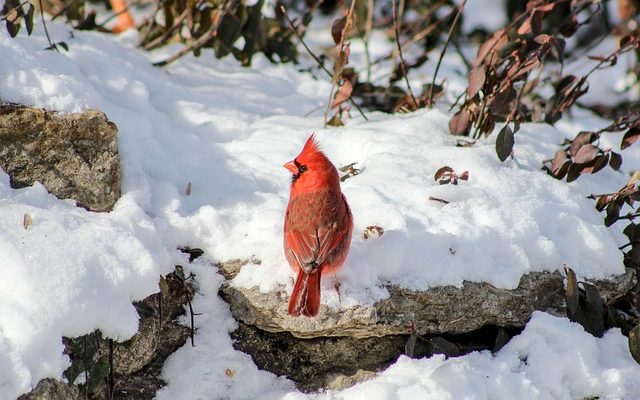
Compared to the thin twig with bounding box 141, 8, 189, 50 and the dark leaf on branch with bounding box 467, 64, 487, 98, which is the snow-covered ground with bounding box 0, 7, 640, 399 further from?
the thin twig with bounding box 141, 8, 189, 50

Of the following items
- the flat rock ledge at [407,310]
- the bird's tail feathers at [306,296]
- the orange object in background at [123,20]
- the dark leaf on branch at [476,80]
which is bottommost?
the orange object in background at [123,20]

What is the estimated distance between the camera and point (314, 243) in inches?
126

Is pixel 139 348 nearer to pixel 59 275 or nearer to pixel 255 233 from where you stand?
pixel 59 275

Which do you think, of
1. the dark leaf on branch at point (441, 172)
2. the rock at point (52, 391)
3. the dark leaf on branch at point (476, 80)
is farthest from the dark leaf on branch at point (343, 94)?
the rock at point (52, 391)

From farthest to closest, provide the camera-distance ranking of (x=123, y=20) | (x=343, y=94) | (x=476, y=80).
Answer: (x=123, y=20) < (x=343, y=94) < (x=476, y=80)

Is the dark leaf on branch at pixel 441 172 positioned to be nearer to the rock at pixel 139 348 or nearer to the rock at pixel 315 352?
the rock at pixel 315 352

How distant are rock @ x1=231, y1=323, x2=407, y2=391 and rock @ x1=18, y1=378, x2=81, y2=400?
2.41 ft

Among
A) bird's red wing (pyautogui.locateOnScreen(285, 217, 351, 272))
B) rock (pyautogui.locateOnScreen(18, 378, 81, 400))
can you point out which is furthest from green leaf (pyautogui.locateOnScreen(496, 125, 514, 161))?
rock (pyautogui.locateOnScreen(18, 378, 81, 400))

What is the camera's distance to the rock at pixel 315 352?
132 inches

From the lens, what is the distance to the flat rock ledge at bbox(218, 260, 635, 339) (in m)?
3.22

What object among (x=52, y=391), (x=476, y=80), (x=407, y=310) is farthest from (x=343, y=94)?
(x=52, y=391)

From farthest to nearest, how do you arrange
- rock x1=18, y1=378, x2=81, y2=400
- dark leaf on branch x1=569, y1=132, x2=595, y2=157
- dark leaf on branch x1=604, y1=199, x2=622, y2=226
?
dark leaf on branch x1=569, y1=132, x2=595, y2=157 → dark leaf on branch x1=604, y1=199, x2=622, y2=226 → rock x1=18, y1=378, x2=81, y2=400

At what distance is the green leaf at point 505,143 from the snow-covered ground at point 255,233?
0.09 metres

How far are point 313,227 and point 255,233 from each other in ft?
1.09
